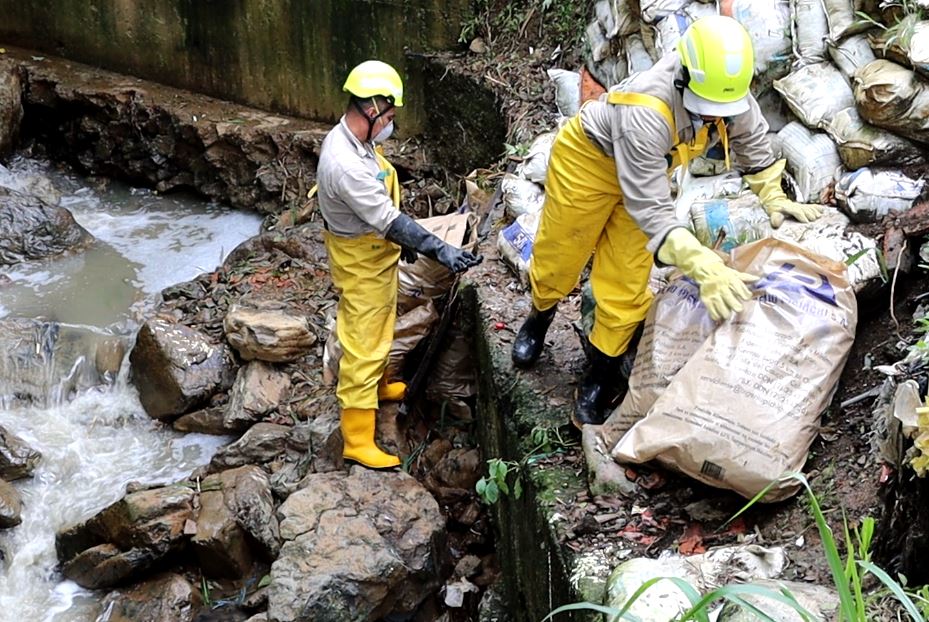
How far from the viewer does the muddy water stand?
494cm

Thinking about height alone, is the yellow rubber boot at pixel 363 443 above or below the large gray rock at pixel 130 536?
above

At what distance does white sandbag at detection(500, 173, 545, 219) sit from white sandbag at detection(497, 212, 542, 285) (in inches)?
3.0

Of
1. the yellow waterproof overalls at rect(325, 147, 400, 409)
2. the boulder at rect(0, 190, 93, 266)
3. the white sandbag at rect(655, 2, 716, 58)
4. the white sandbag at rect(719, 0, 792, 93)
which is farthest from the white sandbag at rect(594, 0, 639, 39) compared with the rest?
the boulder at rect(0, 190, 93, 266)

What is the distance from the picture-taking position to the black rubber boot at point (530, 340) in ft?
13.2

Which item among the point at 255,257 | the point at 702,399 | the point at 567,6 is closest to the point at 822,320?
the point at 702,399

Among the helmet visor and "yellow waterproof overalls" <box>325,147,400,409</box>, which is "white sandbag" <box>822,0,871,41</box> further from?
"yellow waterproof overalls" <box>325,147,400,409</box>

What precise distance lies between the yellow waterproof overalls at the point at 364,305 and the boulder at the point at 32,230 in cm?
357

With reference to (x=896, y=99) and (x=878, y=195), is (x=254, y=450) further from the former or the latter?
(x=896, y=99)

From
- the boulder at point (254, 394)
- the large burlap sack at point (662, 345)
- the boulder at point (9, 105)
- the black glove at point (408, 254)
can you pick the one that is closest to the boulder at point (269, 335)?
the boulder at point (254, 394)

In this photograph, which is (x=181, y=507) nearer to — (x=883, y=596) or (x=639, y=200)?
(x=639, y=200)

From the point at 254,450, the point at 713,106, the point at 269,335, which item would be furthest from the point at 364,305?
the point at 713,106

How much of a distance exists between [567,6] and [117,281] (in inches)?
135

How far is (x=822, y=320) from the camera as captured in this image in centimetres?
310

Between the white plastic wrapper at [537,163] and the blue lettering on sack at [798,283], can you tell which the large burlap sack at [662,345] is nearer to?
the blue lettering on sack at [798,283]
